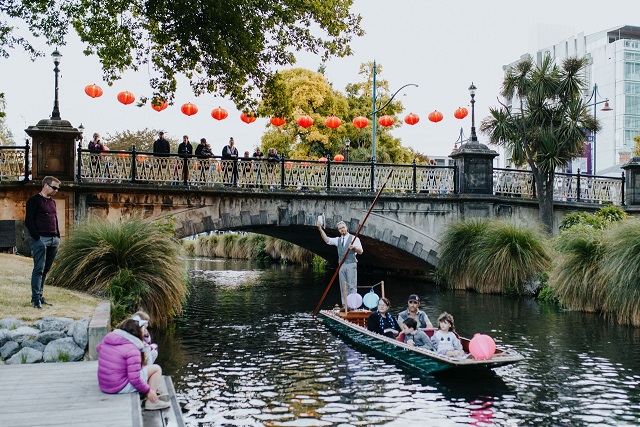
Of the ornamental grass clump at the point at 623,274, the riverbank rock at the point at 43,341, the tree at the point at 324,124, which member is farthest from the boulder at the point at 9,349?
the tree at the point at 324,124

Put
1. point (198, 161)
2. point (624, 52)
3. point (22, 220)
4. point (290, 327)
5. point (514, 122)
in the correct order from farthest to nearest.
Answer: point (624, 52), point (514, 122), point (198, 161), point (22, 220), point (290, 327)

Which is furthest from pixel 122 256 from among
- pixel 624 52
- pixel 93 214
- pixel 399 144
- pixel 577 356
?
pixel 624 52

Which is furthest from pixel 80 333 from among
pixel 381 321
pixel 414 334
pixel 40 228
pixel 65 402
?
pixel 381 321

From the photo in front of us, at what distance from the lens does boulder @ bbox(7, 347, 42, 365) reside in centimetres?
786

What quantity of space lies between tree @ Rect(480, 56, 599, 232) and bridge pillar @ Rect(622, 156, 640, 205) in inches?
101

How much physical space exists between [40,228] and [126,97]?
1166 cm

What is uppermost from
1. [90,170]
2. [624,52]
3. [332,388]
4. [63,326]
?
[624,52]

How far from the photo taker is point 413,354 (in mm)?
9344

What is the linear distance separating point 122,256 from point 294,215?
25.9 ft

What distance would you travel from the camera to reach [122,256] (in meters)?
12.4

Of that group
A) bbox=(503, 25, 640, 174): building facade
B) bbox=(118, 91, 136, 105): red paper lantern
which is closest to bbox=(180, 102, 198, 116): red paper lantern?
bbox=(118, 91, 136, 105): red paper lantern

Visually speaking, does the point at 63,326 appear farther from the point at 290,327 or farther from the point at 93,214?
the point at 93,214

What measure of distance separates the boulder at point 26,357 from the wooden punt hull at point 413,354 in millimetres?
4585

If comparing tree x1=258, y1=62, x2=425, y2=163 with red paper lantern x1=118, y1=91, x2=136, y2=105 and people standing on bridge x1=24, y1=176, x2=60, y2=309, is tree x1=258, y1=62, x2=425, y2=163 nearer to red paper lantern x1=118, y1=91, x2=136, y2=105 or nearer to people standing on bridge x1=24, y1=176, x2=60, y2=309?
red paper lantern x1=118, y1=91, x2=136, y2=105
